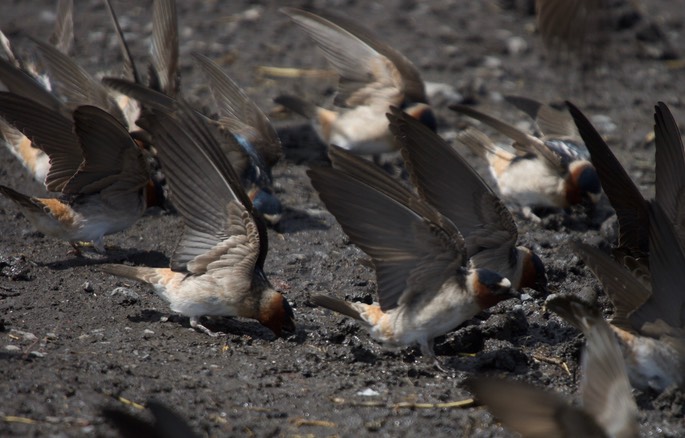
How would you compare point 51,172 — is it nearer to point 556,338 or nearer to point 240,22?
point 556,338

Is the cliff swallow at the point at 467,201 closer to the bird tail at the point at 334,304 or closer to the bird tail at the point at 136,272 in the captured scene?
the bird tail at the point at 334,304

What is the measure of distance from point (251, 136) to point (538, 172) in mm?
2243

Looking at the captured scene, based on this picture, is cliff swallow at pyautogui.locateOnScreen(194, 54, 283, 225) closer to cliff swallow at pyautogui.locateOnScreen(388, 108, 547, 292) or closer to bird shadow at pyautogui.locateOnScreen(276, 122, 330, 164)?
bird shadow at pyautogui.locateOnScreen(276, 122, 330, 164)

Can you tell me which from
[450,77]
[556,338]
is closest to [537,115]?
[450,77]

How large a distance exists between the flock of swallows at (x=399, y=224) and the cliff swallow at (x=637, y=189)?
0.01 m

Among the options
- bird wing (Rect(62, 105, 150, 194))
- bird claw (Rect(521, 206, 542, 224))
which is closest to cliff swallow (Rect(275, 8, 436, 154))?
bird claw (Rect(521, 206, 542, 224))

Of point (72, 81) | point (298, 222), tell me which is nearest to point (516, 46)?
point (298, 222)

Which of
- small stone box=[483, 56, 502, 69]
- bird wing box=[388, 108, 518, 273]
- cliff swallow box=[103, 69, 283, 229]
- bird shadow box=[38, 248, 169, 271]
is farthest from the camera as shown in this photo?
small stone box=[483, 56, 502, 69]

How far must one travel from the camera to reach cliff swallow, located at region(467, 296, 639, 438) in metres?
4.13

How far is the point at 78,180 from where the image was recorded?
6.89 meters

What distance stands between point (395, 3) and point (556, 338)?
22.9 feet

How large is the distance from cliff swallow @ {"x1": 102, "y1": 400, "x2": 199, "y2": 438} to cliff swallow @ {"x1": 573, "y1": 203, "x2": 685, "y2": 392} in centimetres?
239

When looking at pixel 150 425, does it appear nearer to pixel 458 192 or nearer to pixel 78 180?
pixel 458 192

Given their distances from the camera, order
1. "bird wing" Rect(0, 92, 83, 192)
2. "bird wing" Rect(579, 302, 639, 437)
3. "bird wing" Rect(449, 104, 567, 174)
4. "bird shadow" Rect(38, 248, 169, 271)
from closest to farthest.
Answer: "bird wing" Rect(579, 302, 639, 437) < "bird wing" Rect(0, 92, 83, 192) < "bird shadow" Rect(38, 248, 169, 271) < "bird wing" Rect(449, 104, 567, 174)
